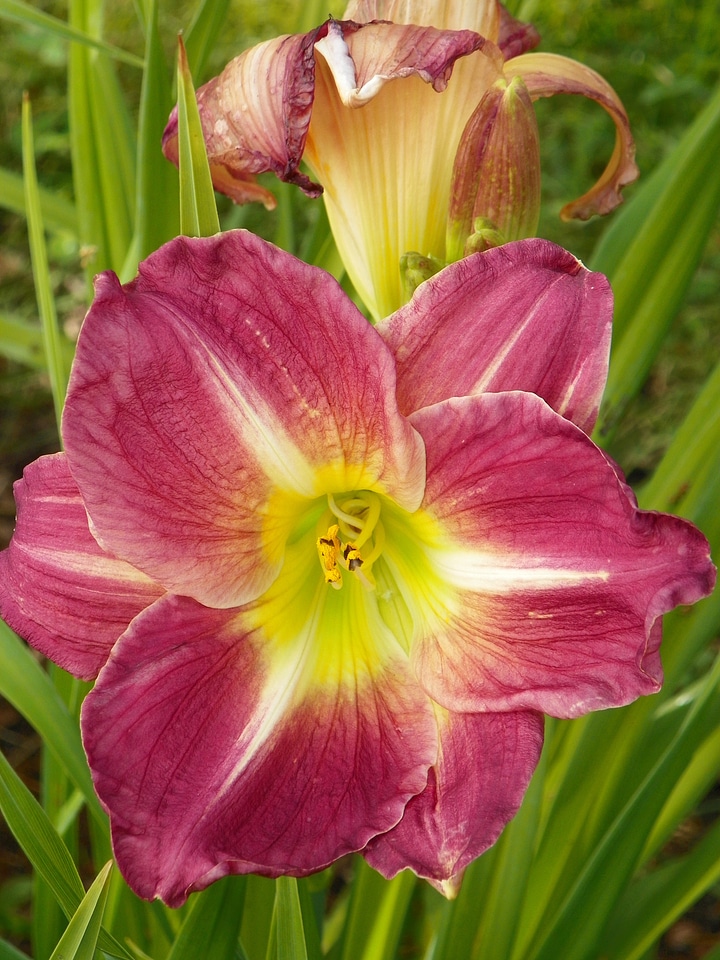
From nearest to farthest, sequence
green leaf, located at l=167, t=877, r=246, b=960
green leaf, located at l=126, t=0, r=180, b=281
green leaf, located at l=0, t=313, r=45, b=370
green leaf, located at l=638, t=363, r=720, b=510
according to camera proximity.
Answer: green leaf, located at l=167, t=877, r=246, b=960 → green leaf, located at l=126, t=0, r=180, b=281 → green leaf, located at l=638, t=363, r=720, b=510 → green leaf, located at l=0, t=313, r=45, b=370

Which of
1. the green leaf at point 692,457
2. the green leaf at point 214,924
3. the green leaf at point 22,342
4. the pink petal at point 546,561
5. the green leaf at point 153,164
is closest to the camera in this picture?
the pink petal at point 546,561

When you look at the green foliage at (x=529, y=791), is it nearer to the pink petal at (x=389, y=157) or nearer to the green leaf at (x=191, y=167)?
the green leaf at (x=191, y=167)

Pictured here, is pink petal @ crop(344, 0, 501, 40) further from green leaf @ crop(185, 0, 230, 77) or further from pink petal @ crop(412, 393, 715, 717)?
pink petal @ crop(412, 393, 715, 717)

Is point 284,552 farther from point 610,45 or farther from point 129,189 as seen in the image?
point 610,45

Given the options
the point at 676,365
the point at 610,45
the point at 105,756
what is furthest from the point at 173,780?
the point at 610,45

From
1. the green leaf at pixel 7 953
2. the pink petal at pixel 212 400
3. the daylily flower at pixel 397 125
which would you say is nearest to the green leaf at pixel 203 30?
the daylily flower at pixel 397 125

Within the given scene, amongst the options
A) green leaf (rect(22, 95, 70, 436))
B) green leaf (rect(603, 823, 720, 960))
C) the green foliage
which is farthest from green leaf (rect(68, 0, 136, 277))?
green leaf (rect(603, 823, 720, 960))

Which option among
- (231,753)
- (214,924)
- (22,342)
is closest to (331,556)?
(231,753)
